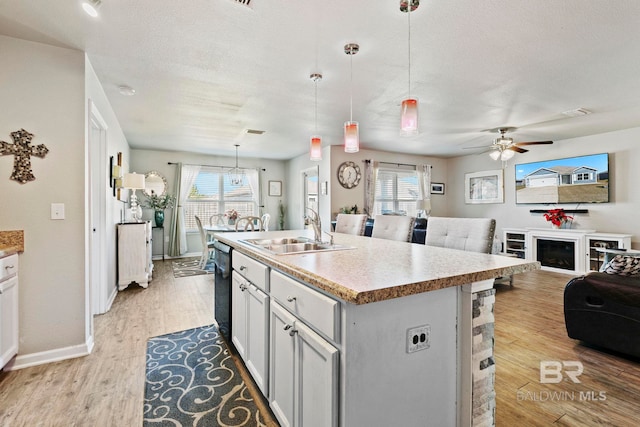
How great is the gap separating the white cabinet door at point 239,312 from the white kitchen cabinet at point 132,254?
2.61m

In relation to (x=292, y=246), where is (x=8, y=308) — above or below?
below

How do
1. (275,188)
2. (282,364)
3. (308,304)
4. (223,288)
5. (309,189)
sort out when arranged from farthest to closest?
1. (275,188)
2. (309,189)
3. (223,288)
4. (282,364)
5. (308,304)

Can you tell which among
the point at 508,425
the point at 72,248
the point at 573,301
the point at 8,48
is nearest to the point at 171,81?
the point at 8,48

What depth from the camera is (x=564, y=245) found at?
5.30 meters

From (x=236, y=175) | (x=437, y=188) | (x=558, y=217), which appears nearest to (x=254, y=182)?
(x=236, y=175)

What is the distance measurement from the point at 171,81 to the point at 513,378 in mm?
3809

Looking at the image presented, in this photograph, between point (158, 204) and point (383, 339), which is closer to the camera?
point (383, 339)

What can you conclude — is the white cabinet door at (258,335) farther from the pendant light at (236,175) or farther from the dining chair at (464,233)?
the pendant light at (236,175)

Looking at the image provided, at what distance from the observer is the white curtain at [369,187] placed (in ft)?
21.0

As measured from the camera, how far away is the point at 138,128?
15.6ft

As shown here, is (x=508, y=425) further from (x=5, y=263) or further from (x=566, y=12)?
(x=5, y=263)

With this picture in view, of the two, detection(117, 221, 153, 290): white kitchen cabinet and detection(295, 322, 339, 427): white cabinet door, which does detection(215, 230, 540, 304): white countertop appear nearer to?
detection(295, 322, 339, 427): white cabinet door

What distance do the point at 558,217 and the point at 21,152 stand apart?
732 centimetres

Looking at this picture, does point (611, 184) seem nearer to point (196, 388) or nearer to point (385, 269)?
point (385, 269)
